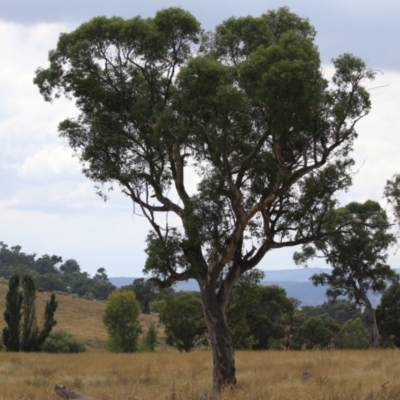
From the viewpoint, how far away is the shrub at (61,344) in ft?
140

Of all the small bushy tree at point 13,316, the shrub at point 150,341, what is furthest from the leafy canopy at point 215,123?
the shrub at point 150,341

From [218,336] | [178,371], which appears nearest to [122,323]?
[178,371]

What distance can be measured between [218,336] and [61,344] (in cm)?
2843

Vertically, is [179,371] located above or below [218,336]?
below

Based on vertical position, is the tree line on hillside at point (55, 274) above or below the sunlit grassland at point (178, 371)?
above

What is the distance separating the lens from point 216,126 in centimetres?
1659

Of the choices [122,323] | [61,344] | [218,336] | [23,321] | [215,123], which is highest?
[215,123]

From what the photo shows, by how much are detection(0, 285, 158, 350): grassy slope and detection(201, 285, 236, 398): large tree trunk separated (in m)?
41.9

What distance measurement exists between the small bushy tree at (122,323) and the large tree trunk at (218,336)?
31694mm

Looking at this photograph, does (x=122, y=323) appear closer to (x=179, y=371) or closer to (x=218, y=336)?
(x=179, y=371)

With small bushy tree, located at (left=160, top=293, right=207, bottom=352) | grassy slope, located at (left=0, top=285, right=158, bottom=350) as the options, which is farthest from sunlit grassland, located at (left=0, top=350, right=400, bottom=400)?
grassy slope, located at (left=0, top=285, right=158, bottom=350)

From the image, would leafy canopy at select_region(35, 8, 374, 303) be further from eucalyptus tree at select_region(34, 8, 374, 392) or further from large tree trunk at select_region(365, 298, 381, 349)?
large tree trunk at select_region(365, 298, 381, 349)

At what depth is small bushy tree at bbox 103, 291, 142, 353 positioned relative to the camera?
48.7m

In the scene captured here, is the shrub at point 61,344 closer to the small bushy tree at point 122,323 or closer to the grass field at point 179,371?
the small bushy tree at point 122,323
